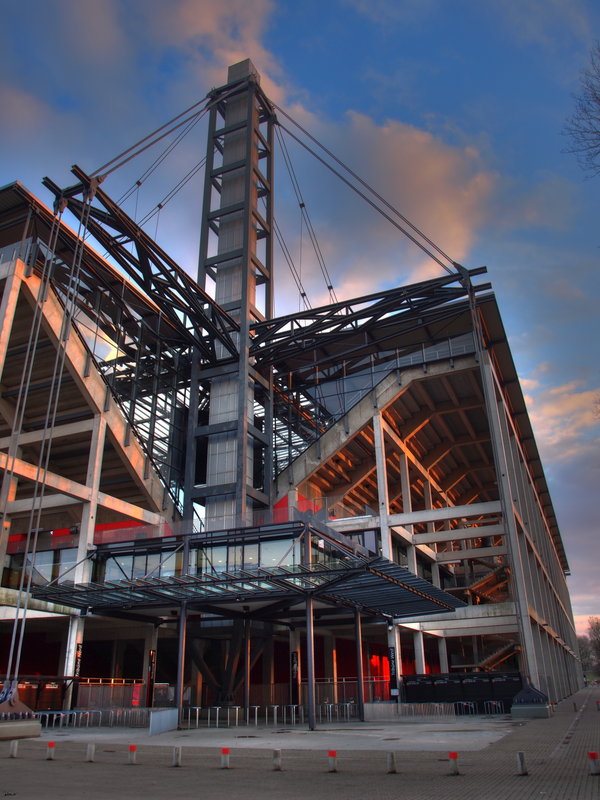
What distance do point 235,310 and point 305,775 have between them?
38584 millimetres

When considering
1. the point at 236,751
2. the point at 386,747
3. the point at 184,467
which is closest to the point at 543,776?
the point at 386,747

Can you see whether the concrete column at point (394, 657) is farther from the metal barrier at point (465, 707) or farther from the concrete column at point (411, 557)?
the concrete column at point (411, 557)

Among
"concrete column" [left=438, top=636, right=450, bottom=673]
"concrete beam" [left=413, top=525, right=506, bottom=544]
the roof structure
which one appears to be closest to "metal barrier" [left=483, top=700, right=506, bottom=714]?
the roof structure

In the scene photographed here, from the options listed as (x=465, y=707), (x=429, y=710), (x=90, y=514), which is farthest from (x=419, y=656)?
(x=90, y=514)

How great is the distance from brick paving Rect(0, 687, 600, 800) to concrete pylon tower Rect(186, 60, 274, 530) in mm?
20276

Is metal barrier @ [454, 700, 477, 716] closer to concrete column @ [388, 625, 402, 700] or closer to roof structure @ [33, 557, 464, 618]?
concrete column @ [388, 625, 402, 700]

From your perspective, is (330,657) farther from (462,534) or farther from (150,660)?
(150,660)

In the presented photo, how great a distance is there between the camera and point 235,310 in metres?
47.9

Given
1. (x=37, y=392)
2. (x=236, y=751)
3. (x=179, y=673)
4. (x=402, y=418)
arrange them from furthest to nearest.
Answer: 1. (x=402, y=418)
2. (x=37, y=392)
3. (x=179, y=673)
4. (x=236, y=751)

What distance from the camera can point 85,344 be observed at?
38812 millimetres

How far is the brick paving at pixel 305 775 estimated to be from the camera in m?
10.0

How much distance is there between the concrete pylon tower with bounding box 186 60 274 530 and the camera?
42438mm

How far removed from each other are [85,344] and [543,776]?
1329 inches

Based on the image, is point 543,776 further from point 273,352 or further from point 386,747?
point 273,352
